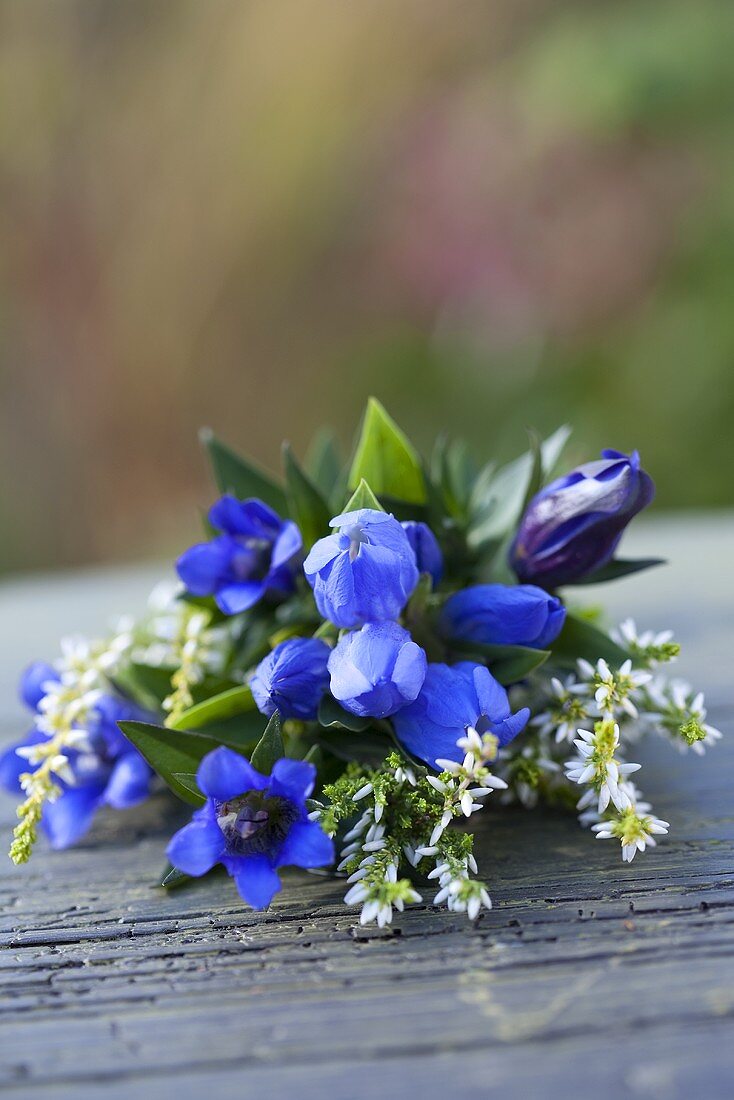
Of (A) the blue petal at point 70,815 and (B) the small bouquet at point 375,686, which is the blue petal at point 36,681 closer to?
(B) the small bouquet at point 375,686

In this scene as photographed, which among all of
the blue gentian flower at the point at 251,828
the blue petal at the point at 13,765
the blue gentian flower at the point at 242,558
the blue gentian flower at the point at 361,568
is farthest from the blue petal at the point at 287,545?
the blue petal at the point at 13,765

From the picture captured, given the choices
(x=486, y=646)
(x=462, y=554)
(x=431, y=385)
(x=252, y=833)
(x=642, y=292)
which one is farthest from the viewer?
(x=431, y=385)

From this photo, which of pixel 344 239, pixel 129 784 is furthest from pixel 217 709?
pixel 344 239

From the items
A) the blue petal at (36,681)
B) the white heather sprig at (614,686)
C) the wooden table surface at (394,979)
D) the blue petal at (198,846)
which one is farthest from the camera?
the blue petal at (36,681)

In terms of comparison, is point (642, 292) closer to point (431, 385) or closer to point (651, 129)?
point (651, 129)

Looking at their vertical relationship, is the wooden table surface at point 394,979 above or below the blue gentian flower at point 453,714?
below

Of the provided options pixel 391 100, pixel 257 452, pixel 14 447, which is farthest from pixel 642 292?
pixel 14 447

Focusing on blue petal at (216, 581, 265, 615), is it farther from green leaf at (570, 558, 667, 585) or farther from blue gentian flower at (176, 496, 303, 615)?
green leaf at (570, 558, 667, 585)
